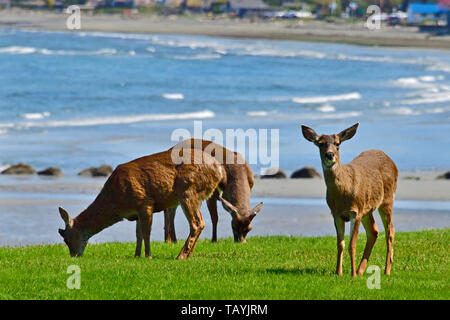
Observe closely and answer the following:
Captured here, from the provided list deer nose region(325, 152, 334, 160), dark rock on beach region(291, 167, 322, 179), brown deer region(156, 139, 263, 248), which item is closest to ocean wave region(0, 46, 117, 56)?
dark rock on beach region(291, 167, 322, 179)

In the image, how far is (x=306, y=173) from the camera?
27406mm

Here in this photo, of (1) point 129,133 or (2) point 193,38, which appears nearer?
(1) point 129,133

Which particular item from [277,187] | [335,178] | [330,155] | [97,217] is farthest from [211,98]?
[330,155]

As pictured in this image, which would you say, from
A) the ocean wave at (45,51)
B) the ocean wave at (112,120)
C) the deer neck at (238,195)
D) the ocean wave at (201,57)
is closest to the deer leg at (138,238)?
the deer neck at (238,195)

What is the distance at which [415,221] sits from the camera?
21.3 metres

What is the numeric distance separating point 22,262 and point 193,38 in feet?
363

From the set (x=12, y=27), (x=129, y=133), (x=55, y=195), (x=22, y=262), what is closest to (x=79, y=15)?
(x=12, y=27)

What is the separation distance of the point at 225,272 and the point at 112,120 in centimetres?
3294

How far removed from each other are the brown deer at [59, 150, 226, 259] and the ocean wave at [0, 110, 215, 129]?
94.5 feet

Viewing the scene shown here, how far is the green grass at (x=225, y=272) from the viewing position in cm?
1070

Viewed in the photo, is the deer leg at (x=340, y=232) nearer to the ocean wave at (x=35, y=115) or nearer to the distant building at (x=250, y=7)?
the ocean wave at (x=35, y=115)

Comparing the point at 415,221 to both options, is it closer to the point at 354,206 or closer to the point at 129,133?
the point at 354,206

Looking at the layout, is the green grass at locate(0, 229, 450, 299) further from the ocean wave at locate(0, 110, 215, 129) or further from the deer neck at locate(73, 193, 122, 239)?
the ocean wave at locate(0, 110, 215, 129)

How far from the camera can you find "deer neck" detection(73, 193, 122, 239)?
1355 cm
